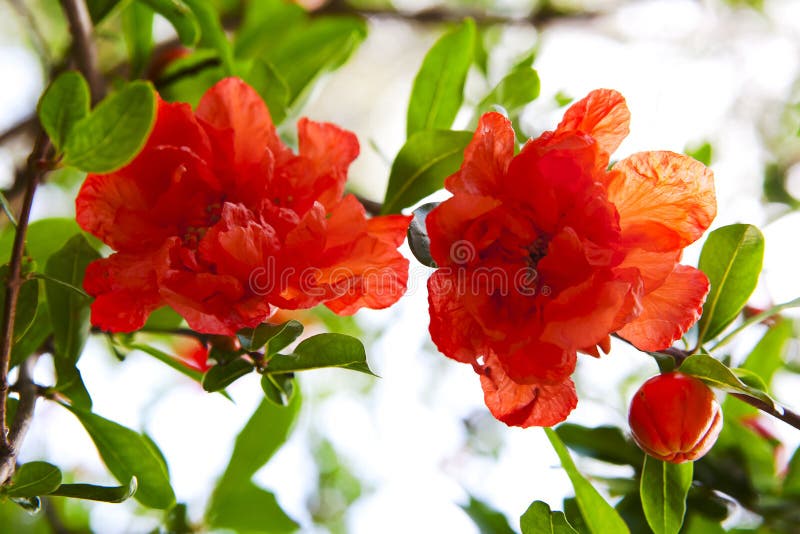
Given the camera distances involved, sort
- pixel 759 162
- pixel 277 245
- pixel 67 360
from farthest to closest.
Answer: pixel 759 162 < pixel 67 360 < pixel 277 245

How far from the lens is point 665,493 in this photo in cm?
74

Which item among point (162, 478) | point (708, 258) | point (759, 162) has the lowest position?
point (759, 162)

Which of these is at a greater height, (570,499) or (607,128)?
(607,128)

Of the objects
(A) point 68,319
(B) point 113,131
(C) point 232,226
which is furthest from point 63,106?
(A) point 68,319

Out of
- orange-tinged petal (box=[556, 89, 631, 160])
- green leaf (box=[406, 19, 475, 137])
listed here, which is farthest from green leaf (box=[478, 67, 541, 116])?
orange-tinged petal (box=[556, 89, 631, 160])

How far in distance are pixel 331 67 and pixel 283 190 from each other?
0.38 meters

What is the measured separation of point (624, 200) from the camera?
0.68 meters

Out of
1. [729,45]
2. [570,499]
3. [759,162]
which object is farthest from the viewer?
[729,45]

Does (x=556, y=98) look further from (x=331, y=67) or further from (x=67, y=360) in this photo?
(x=67, y=360)

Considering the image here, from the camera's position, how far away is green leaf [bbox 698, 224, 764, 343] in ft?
2.52

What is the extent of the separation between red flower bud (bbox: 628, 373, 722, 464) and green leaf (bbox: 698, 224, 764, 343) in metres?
0.11

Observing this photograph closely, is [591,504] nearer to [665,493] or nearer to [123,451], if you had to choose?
[665,493]

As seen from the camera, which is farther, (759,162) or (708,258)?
(759,162)

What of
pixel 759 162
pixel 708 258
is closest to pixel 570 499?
pixel 708 258
